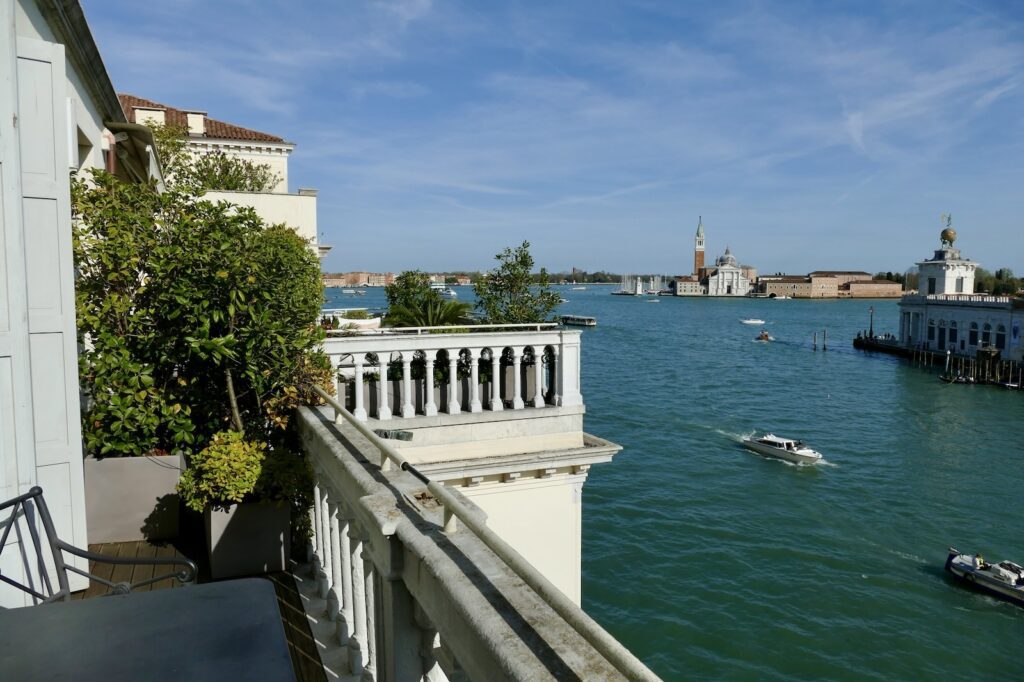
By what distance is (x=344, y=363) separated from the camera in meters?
7.67

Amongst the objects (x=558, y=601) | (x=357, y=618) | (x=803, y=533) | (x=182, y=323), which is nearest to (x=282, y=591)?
(x=357, y=618)

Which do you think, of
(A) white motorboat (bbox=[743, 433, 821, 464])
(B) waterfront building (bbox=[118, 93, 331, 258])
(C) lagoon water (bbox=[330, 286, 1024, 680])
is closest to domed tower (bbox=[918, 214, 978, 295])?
(C) lagoon water (bbox=[330, 286, 1024, 680])

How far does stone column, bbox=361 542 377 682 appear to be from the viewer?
11.1ft

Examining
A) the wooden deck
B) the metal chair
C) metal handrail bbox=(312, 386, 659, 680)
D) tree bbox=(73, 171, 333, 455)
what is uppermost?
tree bbox=(73, 171, 333, 455)

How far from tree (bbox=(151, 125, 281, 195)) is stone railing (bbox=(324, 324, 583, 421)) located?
11710 mm

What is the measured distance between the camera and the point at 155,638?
1.77 meters

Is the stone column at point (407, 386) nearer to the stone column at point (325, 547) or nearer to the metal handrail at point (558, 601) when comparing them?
the stone column at point (325, 547)

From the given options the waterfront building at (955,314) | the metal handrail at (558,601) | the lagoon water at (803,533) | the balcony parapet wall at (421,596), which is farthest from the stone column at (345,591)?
the waterfront building at (955,314)

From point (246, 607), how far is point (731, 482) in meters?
29.9

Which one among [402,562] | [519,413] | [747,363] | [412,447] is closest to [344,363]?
[412,447]

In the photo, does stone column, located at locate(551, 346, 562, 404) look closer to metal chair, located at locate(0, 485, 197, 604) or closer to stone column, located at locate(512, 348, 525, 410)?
stone column, located at locate(512, 348, 525, 410)

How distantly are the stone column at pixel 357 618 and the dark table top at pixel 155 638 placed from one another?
1.96 metres

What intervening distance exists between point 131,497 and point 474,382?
3664 mm

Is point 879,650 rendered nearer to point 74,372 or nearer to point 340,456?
point 340,456
